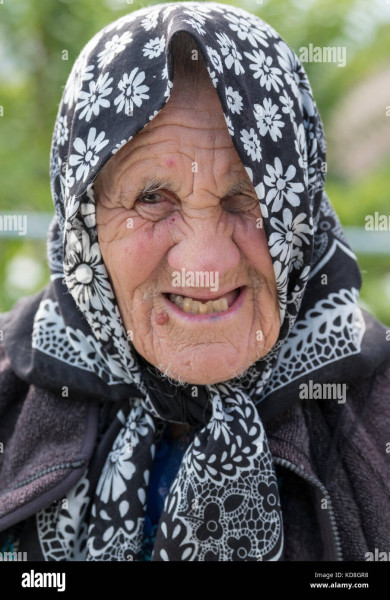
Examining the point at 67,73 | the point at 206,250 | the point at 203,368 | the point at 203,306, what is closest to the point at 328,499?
the point at 203,368

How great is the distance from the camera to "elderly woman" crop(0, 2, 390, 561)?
65.7 inches

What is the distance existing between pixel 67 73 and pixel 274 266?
4.32 m

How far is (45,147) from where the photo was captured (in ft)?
18.2

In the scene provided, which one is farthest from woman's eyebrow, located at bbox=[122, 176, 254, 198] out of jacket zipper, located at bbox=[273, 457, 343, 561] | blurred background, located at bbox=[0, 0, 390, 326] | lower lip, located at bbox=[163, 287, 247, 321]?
blurred background, located at bbox=[0, 0, 390, 326]

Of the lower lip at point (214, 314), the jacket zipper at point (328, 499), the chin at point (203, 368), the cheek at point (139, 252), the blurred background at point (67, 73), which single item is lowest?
the jacket zipper at point (328, 499)

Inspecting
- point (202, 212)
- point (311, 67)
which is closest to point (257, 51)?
point (202, 212)

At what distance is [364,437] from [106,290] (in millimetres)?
782

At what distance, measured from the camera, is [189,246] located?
1.68 m

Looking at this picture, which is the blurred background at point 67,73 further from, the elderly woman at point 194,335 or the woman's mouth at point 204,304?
the woman's mouth at point 204,304

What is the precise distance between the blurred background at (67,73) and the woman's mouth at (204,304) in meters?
3.14

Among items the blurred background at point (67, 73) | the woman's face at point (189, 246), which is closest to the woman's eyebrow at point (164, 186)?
the woman's face at point (189, 246)

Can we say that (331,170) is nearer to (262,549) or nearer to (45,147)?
(45,147)

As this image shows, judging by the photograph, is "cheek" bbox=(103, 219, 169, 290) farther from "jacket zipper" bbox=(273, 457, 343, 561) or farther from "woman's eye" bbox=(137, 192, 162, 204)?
"jacket zipper" bbox=(273, 457, 343, 561)

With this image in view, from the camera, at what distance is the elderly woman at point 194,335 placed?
1.67m
